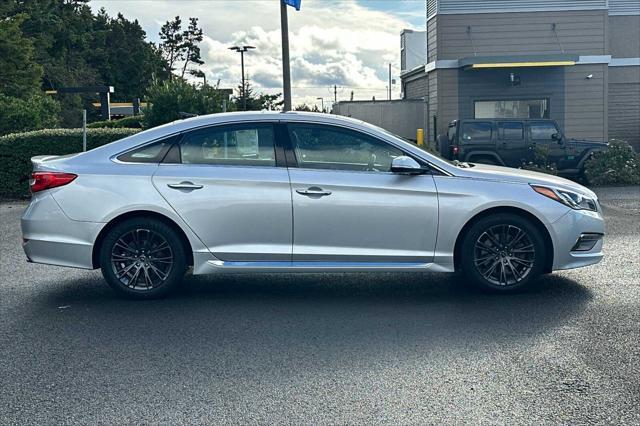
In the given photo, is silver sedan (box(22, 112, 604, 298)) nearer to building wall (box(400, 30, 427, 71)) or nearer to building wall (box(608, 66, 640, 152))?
building wall (box(608, 66, 640, 152))

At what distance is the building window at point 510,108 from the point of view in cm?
2745

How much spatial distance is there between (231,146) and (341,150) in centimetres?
101

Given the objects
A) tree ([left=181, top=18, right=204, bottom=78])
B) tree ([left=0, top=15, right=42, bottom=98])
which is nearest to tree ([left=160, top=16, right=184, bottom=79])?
tree ([left=181, top=18, right=204, bottom=78])

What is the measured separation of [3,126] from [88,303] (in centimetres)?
1649

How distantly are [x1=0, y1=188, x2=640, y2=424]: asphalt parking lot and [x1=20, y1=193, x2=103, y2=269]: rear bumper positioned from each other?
0.42m

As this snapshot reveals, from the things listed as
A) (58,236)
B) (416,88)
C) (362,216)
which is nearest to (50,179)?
(58,236)

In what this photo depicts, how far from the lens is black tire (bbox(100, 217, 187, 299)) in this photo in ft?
23.8

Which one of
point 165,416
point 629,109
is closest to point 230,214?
point 165,416

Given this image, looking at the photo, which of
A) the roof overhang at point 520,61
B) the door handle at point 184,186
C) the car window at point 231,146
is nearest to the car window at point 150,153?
the car window at point 231,146

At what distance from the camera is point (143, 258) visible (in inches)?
287

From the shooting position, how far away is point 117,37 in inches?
3056

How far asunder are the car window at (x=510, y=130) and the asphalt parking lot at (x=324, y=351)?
11.4 metres

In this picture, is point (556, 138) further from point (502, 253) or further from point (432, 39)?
point (502, 253)

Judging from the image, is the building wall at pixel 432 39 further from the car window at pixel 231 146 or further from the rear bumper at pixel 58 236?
the rear bumper at pixel 58 236
